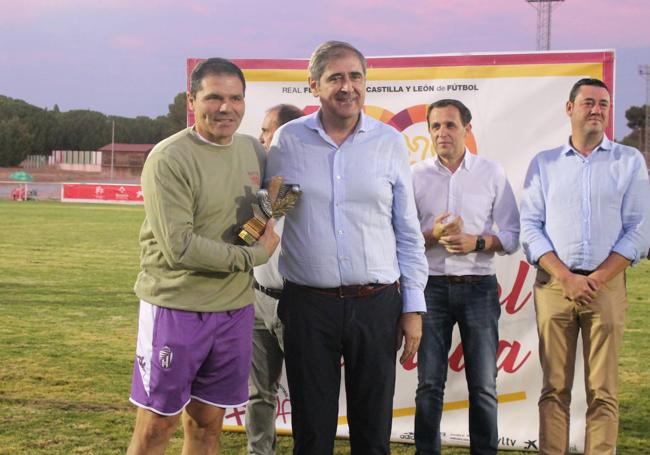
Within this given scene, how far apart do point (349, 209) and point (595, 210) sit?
143cm

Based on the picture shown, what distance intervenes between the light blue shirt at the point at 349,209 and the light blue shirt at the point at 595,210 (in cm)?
103

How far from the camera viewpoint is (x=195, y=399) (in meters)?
3.17

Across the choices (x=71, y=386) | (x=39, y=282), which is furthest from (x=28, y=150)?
(x=71, y=386)

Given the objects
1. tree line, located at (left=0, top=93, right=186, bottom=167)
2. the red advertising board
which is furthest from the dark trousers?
tree line, located at (left=0, top=93, right=186, bottom=167)

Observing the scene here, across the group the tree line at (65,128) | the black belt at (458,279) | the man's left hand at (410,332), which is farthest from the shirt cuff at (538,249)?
the tree line at (65,128)

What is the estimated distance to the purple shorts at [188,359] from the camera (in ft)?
9.89

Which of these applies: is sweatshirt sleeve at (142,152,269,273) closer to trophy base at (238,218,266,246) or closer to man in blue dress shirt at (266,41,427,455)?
trophy base at (238,218,266,246)

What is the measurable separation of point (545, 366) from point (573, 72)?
168 centimetres

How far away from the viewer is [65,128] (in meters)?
91.6

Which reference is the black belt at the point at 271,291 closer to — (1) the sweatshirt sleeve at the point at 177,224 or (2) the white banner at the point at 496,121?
(1) the sweatshirt sleeve at the point at 177,224

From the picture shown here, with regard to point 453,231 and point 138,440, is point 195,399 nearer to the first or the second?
point 138,440

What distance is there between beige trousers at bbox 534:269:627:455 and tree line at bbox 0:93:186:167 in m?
84.7

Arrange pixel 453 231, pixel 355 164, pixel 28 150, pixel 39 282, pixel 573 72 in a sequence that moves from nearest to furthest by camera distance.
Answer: pixel 355 164 → pixel 453 231 → pixel 573 72 → pixel 39 282 → pixel 28 150

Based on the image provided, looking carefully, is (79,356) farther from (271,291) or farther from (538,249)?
(538,249)
